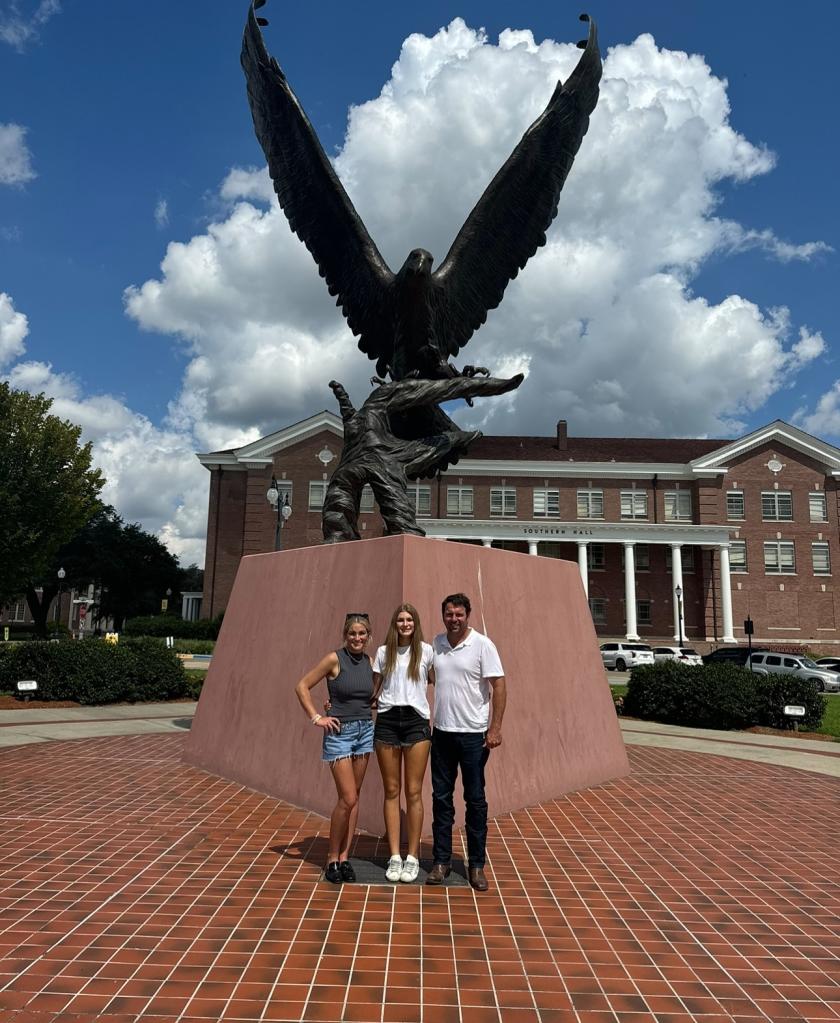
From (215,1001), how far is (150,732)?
28.3 ft

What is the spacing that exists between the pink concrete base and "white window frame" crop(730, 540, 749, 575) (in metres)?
37.6

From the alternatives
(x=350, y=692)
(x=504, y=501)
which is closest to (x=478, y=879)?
(x=350, y=692)

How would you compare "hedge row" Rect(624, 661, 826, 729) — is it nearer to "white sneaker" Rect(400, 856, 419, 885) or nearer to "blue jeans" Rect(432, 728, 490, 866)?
"blue jeans" Rect(432, 728, 490, 866)

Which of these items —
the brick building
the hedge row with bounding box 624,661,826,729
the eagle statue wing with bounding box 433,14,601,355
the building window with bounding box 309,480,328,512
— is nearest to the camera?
the eagle statue wing with bounding box 433,14,601,355

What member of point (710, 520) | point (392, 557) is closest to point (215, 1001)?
point (392, 557)

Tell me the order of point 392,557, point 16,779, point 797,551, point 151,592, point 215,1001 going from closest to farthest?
point 215,1001 → point 392,557 → point 16,779 → point 797,551 → point 151,592

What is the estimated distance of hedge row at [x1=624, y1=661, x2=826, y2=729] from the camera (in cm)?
1346

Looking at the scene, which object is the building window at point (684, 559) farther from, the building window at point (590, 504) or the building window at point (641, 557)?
the building window at point (590, 504)

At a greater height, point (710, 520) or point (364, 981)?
point (710, 520)

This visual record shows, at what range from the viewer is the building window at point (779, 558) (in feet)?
139

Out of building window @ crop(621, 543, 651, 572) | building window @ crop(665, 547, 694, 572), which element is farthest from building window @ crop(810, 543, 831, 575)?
building window @ crop(621, 543, 651, 572)

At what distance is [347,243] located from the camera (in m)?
9.24

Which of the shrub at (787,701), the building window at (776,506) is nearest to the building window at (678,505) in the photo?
the building window at (776,506)

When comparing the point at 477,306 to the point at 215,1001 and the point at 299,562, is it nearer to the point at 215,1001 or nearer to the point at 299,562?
the point at 299,562
